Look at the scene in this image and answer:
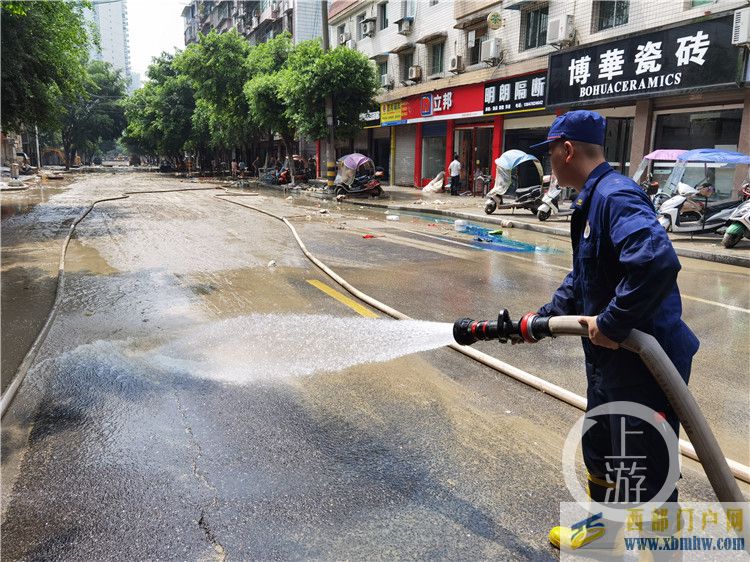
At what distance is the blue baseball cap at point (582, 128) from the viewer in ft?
7.55

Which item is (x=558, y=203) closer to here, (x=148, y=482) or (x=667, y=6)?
(x=667, y=6)

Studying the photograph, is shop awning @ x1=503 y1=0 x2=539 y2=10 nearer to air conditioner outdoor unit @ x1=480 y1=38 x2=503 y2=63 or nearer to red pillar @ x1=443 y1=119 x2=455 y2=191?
air conditioner outdoor unit @ x1=480 y1=38 x2=503 y2=63

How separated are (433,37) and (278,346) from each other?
75.9 ft

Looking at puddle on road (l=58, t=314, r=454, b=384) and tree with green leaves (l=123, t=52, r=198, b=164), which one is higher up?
tree with green leaves (l=123, t=52, r=198, b=164)

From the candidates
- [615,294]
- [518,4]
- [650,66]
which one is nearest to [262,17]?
[518,4]

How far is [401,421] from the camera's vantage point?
3629mm

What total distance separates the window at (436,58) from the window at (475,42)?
2.05 meters

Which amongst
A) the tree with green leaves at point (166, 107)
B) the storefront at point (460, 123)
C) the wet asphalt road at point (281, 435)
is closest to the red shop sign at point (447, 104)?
the storefront at point (460, 123)

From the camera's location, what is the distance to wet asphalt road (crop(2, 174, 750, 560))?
8.39ft

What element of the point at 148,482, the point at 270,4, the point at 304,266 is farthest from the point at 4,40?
the point at 270,4

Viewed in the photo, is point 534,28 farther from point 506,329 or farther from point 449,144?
point 506,329

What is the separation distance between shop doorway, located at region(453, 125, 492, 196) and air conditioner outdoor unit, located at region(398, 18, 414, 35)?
5.98 metres

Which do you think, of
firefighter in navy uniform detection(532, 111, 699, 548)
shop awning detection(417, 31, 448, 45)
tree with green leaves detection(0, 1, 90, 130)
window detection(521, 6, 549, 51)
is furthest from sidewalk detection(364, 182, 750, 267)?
tree with green leaves detection(0, 1, 90, 130)

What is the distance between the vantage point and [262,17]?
161 feet
